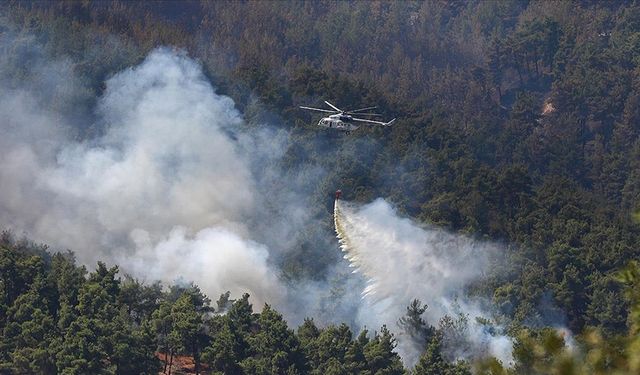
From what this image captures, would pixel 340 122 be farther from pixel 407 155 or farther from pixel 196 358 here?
pixel 196 358

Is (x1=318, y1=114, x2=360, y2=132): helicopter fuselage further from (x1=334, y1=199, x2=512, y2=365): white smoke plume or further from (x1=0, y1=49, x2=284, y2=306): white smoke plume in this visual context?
(x1=0, y1=49, x2=284, y2=306): white smoke plume

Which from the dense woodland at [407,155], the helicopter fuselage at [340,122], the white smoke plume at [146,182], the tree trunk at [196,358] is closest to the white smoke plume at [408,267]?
the dense woodland at [407,155]

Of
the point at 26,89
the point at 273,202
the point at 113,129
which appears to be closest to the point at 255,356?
the point at 273,202

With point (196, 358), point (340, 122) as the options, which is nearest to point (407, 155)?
point (340, 122)

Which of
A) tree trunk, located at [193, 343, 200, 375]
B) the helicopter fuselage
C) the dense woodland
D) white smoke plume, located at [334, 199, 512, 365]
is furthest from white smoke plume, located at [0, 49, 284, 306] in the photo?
tree trunk, located at [193, 343, 200, 375]

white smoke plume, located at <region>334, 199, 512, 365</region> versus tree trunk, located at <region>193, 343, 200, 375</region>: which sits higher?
tree trunk, located at <region>193, 343, 200, 375</region>

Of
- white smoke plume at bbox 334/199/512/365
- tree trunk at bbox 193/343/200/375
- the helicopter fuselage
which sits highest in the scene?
the helicopter fuselage
